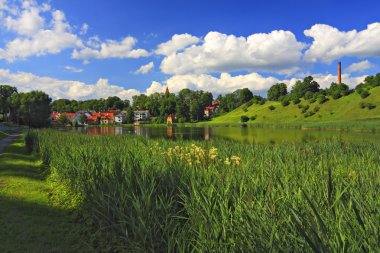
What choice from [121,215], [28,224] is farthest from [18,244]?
[121,215]

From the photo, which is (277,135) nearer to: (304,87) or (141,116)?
(304,87)

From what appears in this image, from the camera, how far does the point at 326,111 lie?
300ft

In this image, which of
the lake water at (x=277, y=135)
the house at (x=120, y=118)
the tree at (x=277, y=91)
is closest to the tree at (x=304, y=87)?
the tree at (x=277, y=91)

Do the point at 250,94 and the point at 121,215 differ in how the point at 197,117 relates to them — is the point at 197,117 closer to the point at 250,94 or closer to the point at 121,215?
the point at 250,94

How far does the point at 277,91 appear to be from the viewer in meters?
131

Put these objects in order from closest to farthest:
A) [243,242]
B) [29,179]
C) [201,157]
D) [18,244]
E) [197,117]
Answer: [243,242], [18,244], [201,157], [29,179], [197,117]

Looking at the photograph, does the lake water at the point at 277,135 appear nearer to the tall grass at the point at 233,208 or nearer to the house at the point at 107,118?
the tall grass at the point at 233,208

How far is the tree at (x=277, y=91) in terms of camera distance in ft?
430

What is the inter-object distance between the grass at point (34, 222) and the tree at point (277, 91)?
127502 mm

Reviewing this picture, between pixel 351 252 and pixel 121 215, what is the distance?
12.7 ft

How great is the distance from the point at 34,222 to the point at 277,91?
132 m

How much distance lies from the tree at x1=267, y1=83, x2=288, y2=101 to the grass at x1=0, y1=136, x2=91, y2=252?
127502mm

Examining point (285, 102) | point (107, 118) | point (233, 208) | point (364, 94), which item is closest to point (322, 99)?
point (364, 94)

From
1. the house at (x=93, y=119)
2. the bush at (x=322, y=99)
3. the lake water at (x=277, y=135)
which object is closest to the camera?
the lake water at (x=277, y=135)
